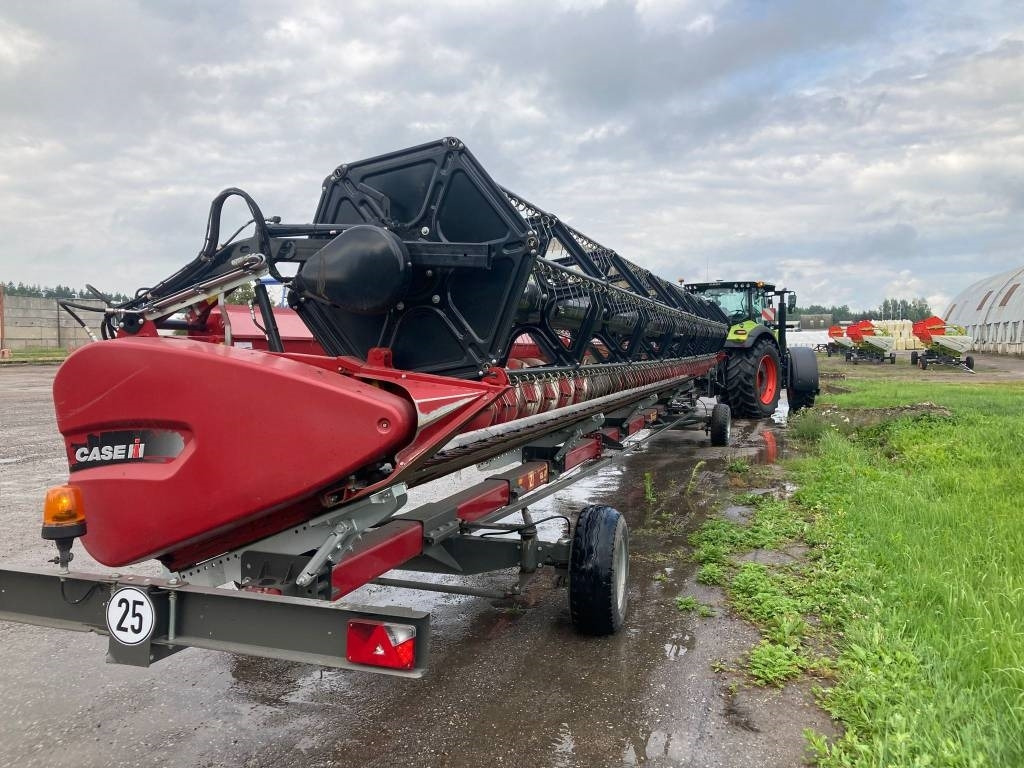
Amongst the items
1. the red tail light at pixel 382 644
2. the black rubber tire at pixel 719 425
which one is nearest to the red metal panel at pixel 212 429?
the red tail light at pixel 382 644

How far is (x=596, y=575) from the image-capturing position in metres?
4.06

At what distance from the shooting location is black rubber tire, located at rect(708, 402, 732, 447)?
10.8m

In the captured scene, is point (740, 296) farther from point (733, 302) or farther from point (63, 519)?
point (63, 519)

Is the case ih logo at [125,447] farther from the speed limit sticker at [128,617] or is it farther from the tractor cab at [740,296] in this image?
the tractor cab at [740,296]

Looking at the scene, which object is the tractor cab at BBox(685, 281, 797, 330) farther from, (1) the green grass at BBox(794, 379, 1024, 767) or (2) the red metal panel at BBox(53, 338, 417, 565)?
(2) the red metal panel at BBox(53, 338, 417, 565)

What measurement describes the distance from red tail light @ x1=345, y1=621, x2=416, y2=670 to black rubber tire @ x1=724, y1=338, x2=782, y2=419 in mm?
10206

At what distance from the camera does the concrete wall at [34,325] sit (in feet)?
136

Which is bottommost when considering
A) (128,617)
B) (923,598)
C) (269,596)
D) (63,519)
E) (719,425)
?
(923,598)

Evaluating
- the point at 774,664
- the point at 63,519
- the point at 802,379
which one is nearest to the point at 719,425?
the point at 802,379

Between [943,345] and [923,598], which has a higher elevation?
[943,345]

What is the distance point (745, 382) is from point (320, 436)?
1026cm

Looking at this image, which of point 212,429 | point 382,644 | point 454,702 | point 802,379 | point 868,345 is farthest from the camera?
point 868,345

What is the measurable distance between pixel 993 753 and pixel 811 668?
3.37ft

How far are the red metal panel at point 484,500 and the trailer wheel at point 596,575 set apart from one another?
46cm
